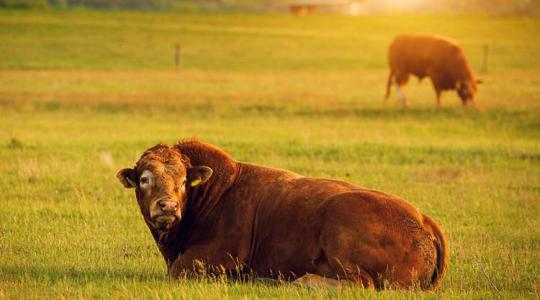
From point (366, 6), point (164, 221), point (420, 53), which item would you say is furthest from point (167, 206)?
point (366, 6)

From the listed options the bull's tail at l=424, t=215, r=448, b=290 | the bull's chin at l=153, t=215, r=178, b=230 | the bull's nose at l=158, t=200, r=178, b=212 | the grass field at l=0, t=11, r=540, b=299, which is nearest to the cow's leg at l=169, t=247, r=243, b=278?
the grass field at l=0, t=11, r=540, b=299

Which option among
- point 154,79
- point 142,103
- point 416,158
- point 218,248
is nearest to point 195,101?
point 142,103

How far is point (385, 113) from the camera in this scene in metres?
30.6

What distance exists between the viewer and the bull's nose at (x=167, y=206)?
8895 millimetres

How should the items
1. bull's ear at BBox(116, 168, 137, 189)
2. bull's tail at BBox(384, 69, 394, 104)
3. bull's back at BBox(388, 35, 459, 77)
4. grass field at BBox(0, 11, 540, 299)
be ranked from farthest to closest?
bull's back at BBox(388, 35, 459, 77) → bull's tail at BBox(384, 69, 394, 104) → grass field at BBox(0, 11, 540, 299) → bull's ear at BBox(116, 168, 137, 189)

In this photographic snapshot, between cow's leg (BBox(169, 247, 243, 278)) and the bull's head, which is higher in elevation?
cow's leg (BBox(169, 247, 243, 278))

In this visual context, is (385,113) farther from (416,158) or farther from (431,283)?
(431,283)

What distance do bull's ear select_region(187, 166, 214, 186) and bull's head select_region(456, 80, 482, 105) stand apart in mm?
24882

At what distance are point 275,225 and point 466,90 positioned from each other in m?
25.3

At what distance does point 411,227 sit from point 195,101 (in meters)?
24.3

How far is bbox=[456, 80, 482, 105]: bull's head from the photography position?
33312 mm

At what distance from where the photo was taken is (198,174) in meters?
9.52

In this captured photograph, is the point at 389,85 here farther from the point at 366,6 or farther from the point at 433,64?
the point at 366,6

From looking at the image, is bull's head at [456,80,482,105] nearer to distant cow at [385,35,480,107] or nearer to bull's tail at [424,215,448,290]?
distant cow at [385,35,480,107]
